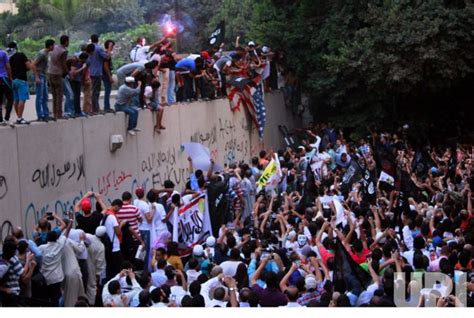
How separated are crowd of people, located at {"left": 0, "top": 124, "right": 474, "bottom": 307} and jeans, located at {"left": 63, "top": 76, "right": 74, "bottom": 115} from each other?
240 cm

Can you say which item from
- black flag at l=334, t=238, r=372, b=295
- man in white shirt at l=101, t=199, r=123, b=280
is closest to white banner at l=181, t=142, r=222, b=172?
man in white shirt at l=101, t=199, r=123, b=280

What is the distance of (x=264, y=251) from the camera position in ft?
39.7

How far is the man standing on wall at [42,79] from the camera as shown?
54.1ft

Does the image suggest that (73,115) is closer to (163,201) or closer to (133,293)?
(163,201)

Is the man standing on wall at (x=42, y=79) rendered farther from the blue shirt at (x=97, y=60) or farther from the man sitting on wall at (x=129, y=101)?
the man sitting on wall at (x=129, y=101)

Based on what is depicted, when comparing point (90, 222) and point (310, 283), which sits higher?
point (90, 222)

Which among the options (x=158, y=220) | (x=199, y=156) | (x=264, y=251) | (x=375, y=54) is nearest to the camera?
(x=264, y=251)

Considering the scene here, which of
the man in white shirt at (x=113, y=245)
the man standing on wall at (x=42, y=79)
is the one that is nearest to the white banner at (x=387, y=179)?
the man in white shirt at (x=113, y=245)

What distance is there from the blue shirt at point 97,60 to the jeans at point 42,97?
1844mm

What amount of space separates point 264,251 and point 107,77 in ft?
26.9

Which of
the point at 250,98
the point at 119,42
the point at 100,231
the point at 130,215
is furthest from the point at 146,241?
the point at 119,42

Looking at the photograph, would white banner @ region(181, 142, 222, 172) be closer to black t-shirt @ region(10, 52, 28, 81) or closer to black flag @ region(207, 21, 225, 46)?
black t-shirt @ region(10, 52, 28, 81)

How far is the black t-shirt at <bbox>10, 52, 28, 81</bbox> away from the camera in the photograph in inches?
639

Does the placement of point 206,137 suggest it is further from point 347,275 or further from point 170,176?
point 347,275
